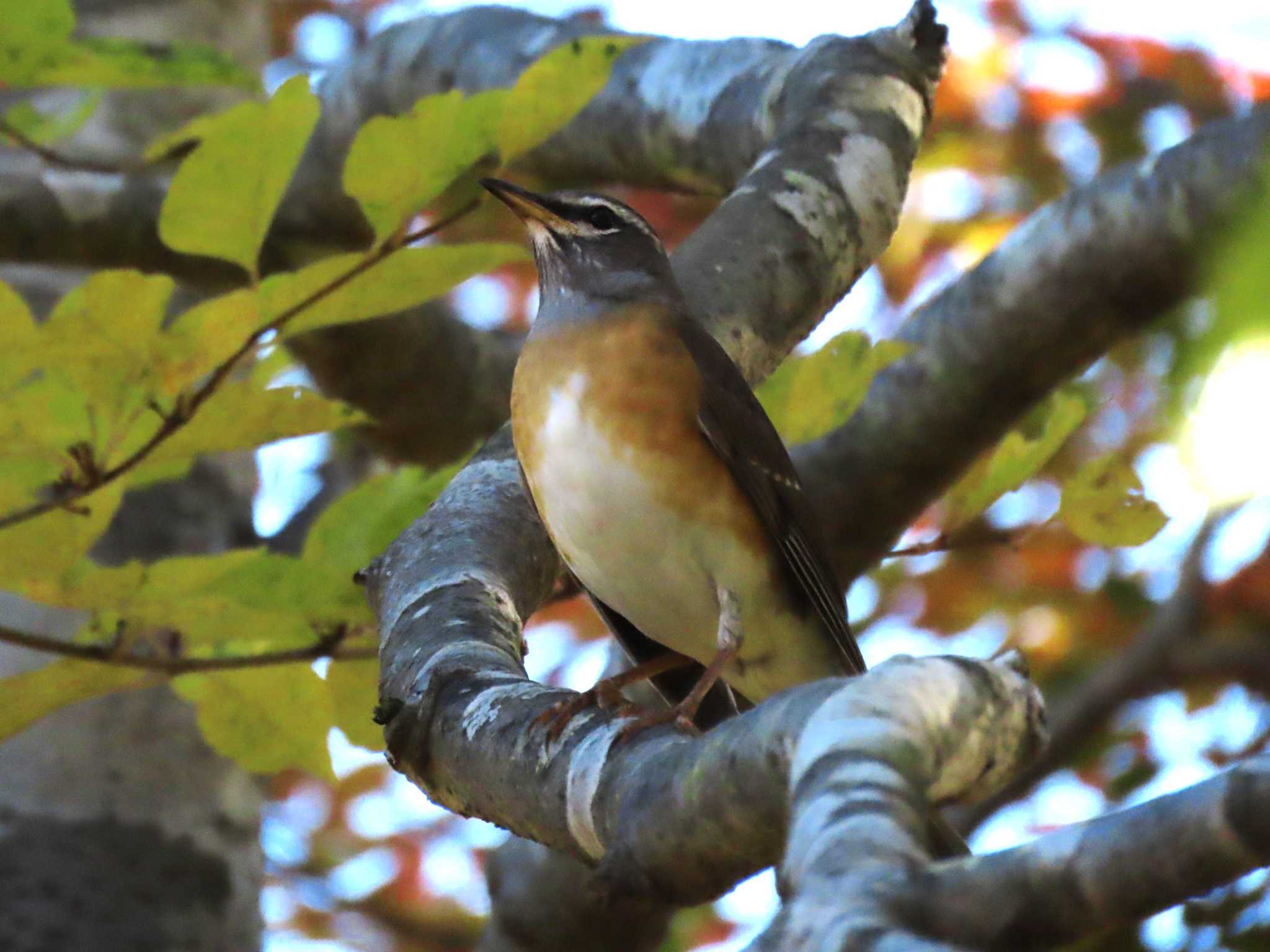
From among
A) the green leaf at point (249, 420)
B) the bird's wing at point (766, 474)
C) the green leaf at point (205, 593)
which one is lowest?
the green leaf at point (205, 593)

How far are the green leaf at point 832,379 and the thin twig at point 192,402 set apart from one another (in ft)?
2.97

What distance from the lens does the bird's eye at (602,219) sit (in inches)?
183

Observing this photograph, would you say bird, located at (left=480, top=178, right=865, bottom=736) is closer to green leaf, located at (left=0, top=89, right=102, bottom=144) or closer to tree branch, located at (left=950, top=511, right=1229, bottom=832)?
green leaf, located at (left=0, top=89, right=102, bottom=144)

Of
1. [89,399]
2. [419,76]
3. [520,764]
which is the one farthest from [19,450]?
[419,76]

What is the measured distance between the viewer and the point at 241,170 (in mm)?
2416

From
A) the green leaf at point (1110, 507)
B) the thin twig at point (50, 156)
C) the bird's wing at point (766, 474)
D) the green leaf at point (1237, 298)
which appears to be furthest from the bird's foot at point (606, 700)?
the thin twig at point (50, 156)

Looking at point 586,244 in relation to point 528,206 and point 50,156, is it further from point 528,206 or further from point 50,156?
point 50,156

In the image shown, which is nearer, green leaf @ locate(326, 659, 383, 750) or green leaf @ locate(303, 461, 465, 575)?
green leaf @ locate(303, 461, 465, 575)

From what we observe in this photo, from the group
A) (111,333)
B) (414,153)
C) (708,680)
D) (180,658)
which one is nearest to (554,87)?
(414,153)

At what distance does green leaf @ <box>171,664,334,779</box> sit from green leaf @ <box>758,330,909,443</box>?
3.62 feet

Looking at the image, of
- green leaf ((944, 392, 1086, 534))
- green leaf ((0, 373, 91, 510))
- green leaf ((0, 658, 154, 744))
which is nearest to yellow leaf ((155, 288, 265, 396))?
green leaf ((0, 373, 91, 510))

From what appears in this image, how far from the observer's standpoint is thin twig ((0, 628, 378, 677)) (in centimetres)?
277

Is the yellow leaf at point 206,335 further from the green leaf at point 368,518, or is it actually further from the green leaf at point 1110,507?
the green leaf at point 1110,507

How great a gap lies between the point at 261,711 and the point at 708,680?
97 cm
